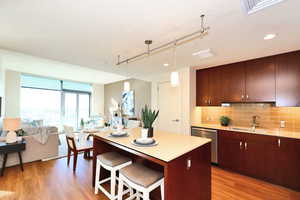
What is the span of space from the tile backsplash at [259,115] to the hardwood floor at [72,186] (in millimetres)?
1152

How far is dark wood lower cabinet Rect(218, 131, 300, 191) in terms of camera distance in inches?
89.5

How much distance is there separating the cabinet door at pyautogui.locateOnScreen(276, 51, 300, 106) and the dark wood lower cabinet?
715 mm

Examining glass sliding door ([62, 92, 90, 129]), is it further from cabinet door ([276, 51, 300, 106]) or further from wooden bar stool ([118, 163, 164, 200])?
cabinet door ([276, 51, 300, 106])

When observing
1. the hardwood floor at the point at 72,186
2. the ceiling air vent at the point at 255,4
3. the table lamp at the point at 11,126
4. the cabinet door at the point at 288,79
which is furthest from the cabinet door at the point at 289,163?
the table lamp at the point at 11,126

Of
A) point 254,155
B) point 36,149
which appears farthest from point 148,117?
point 36,149

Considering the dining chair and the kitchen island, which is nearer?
the kitchen island

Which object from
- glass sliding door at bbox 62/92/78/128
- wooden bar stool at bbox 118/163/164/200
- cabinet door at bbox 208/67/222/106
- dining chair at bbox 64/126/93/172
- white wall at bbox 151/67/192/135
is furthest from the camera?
glass sliding door at bbox 62/92/78/128

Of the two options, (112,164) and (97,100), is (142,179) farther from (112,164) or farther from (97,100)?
(97,100)

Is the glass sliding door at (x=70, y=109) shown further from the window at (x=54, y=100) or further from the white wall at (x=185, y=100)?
the white wall at (x=185, y=100)

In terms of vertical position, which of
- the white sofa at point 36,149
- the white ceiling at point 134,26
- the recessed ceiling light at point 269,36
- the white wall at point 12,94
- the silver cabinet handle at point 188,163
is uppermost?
the white ceiling at point 134,26

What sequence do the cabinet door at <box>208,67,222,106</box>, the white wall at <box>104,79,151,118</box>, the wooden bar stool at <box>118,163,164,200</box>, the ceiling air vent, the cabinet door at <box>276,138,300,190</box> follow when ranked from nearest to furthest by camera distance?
the ceiling air vent < the wooden bar stool at <box>118,163,164,200</box> < the cabinet door at <box>276,138,300,190</box> < the cabinet door at <box>208,67,222,106</box> < the white wall at <box>104,79,151,118</box>

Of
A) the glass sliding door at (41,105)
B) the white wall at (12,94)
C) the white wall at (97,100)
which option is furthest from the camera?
the white wall at (97,100)

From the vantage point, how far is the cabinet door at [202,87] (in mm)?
3562

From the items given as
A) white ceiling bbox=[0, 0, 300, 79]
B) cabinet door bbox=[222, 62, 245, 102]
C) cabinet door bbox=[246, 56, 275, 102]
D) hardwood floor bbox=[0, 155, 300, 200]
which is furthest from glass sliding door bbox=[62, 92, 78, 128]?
cabinet door bbox=[246, 56, 275, 102]
